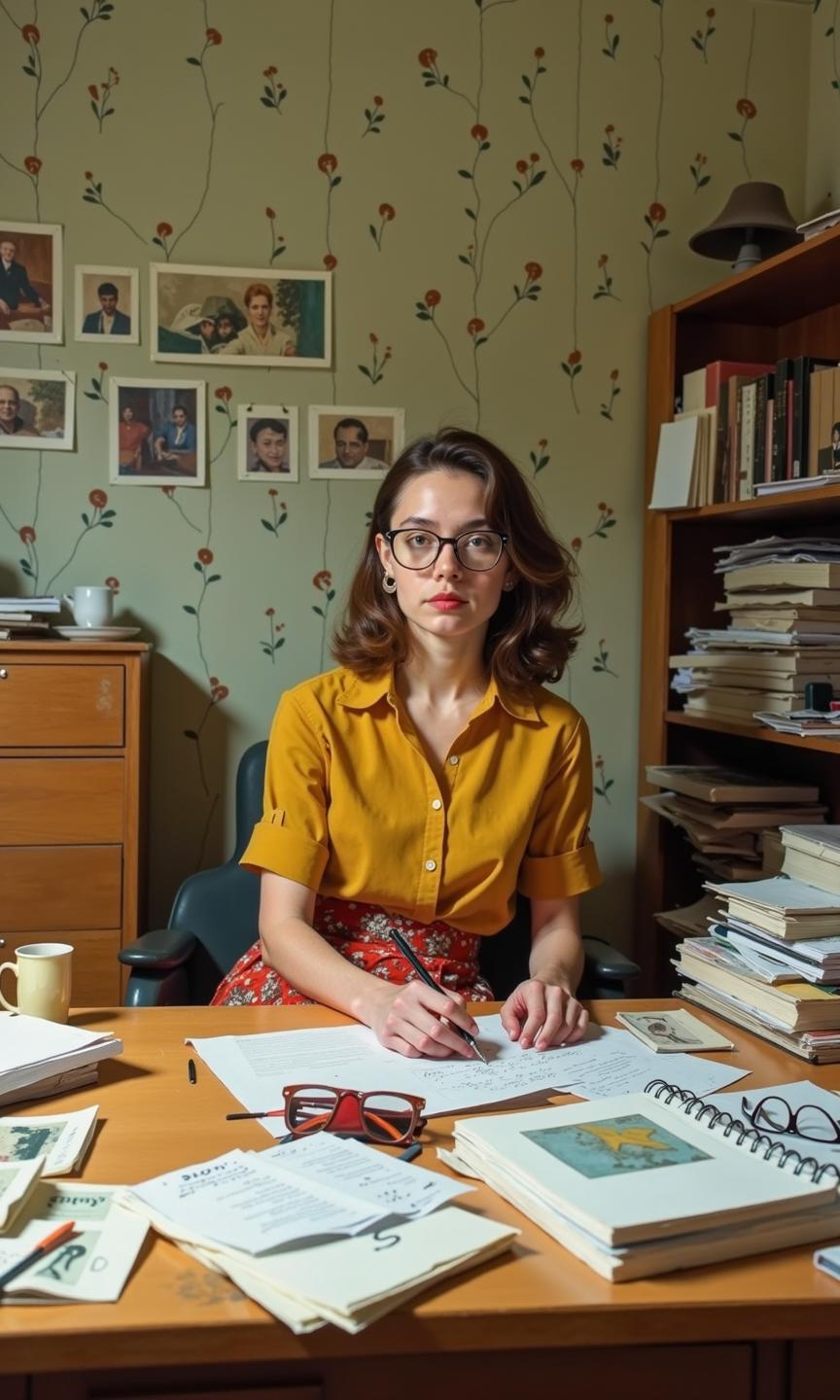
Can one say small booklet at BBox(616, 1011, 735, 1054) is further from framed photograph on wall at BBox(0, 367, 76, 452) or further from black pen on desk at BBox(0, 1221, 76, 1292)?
framed photograph on wall at BBox(0, 367, 76, 452)

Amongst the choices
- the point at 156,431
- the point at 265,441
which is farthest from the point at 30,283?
the point at 265,441

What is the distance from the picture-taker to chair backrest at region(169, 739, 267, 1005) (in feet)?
7.24

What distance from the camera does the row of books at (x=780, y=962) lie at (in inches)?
55.2

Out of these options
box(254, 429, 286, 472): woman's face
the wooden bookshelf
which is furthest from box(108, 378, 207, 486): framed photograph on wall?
the wooden bookshelf

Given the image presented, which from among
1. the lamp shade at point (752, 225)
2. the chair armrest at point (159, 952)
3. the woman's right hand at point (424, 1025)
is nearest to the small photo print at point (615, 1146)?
the woman's right hand at point (424, 1025)

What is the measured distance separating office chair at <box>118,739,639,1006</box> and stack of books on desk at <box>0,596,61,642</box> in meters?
0.57

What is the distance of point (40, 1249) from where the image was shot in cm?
86

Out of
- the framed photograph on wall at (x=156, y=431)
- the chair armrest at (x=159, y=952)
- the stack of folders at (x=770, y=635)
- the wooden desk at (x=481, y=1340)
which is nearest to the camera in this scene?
the wooden desk at (x=481, y=1340)

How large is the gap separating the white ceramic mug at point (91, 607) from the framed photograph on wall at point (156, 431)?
318 mm

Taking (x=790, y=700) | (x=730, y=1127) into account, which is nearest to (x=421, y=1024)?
(x=730, y=1127)

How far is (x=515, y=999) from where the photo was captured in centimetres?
143

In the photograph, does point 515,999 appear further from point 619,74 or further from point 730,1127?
point 619,74

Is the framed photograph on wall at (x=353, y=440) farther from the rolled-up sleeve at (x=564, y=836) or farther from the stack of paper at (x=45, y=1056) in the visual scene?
the stack of paper at (x=45, y=1056)

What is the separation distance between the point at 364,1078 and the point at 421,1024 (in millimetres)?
102
